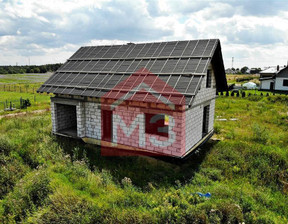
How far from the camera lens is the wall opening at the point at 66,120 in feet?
40.7

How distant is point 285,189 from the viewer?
25.2 feet

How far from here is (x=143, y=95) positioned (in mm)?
8992

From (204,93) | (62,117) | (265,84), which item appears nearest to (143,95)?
(204,93)

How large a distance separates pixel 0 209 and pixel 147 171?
17.1ft

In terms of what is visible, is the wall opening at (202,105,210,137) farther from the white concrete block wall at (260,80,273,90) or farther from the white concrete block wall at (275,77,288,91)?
the white concrete block wall at (260,80,273,90)

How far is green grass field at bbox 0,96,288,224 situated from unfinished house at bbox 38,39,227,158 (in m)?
0.89

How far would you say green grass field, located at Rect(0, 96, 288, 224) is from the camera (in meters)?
5.94

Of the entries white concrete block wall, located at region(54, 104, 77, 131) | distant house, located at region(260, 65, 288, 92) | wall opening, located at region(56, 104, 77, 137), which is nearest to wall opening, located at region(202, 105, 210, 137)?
wall opening, located at region(56, 104, 77, 137)

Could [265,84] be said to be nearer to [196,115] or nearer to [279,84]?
[279,84]

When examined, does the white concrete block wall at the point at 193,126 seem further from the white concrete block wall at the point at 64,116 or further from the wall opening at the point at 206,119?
the white concrete block wall at the point at 64,116

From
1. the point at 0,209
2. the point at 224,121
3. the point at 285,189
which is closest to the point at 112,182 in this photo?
the point at 0,209

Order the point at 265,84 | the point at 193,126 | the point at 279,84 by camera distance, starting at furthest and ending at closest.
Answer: the point at 265,84 → the point at 279,84 → the point at 193,126

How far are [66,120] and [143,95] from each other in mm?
6224

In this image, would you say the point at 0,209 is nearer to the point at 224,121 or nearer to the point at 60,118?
the point at 60,118
